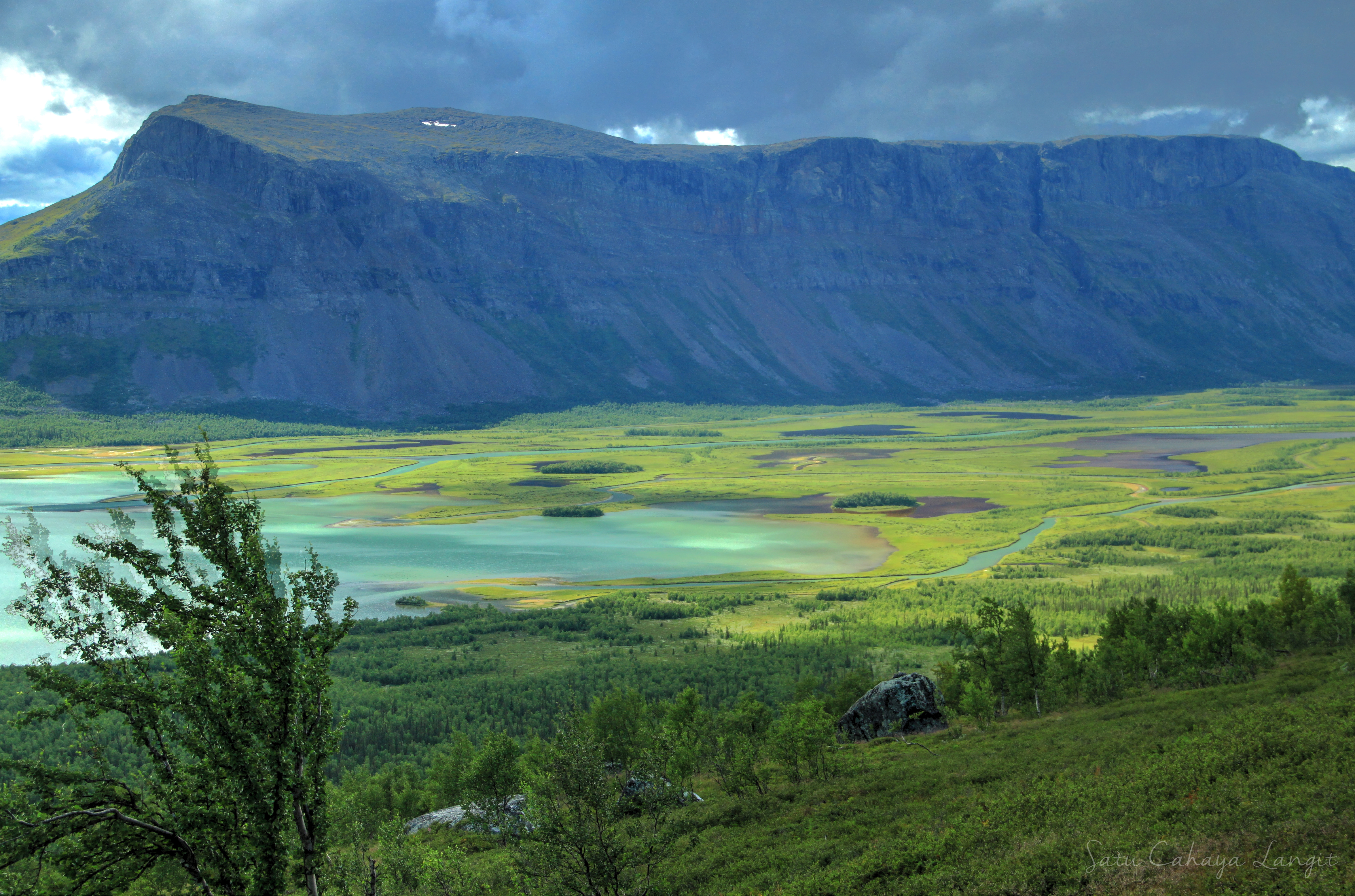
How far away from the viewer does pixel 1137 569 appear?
327 ft

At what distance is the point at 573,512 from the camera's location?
142125mm

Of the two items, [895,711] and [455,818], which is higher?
[895,711]

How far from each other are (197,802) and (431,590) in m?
81.3

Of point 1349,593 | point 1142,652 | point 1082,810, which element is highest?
point 1082,810

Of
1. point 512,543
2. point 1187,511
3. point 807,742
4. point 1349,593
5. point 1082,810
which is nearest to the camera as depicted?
point 1082,810

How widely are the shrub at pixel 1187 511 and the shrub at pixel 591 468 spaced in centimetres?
9833

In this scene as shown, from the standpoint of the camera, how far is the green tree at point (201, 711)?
16.4 metres

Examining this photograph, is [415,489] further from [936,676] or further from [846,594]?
[936,676]

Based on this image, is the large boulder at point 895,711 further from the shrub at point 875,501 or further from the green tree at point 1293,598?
the shrub at point 875,501

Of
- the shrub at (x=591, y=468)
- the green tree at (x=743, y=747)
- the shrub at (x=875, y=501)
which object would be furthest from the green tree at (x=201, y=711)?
the shrub at (x=591, y=468)

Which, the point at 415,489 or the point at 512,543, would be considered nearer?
the point at 512,543

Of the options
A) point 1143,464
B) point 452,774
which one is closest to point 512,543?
point 452,774

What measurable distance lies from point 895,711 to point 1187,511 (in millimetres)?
101140

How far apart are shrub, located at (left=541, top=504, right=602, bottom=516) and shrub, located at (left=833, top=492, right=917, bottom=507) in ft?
127
